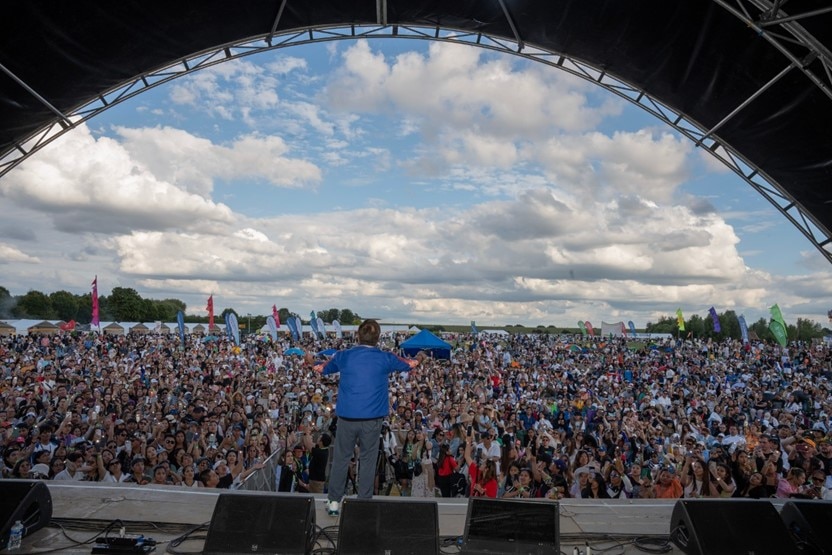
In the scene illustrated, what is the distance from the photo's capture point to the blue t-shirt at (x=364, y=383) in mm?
4484

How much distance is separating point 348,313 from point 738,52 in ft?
203

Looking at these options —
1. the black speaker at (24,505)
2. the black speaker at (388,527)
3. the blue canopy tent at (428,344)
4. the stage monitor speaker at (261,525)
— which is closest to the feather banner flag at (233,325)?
the blue canopy tent at (428,344)

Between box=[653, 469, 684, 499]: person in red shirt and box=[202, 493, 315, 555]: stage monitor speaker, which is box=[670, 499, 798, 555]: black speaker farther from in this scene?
box=[653, 469, 684, 499]: person in red shirt

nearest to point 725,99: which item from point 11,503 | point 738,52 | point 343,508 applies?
point 738,52

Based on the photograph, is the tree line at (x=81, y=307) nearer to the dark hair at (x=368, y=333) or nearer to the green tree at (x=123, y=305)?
the green tree at (x=123, y=305)

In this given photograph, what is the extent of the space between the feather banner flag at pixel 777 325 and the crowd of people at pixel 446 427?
5.98ft

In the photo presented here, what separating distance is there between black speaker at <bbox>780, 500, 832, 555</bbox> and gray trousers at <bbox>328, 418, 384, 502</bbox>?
3.16 meters

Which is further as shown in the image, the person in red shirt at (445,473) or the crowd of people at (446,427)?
the person in red shirt at (445,473)

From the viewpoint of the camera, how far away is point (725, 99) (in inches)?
285

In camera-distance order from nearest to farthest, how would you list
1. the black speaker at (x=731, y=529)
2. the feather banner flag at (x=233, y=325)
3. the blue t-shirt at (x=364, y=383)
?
the black speaker at (x=731, y=529)
the blue t-shirt at (x=364, y=383)
the feather banner flag at (x=233, y=325)

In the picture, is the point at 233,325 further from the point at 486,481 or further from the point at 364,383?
the point at 364,383

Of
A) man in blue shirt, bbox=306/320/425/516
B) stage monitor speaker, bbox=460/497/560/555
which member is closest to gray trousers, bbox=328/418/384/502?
man in blue shirt, bbox=306/320/425/516

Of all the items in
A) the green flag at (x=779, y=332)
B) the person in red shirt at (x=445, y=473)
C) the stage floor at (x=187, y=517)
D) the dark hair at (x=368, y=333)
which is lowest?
the person in red shirt at (x=445, y=473)

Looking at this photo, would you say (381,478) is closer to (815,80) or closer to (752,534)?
(752,534)
